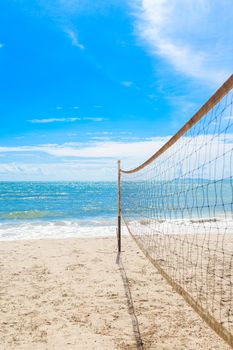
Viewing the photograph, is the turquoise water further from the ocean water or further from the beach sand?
the beach sand

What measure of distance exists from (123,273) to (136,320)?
1.97 meters

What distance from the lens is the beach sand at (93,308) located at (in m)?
3.25

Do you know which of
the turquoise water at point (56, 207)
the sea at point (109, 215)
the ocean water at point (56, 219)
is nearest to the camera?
the sea at point (109, 215)

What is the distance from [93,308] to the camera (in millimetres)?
4086

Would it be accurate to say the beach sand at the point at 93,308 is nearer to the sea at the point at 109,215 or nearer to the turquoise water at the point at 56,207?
the sea at the point at 109,215

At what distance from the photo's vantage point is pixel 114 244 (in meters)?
8.62

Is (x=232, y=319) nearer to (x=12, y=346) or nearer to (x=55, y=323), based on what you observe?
(x=55, y=323)

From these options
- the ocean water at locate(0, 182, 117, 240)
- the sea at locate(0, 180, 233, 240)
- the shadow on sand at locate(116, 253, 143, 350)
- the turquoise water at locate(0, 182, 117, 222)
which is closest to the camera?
the shadow on sand at locate(116, 253, 143, 350)

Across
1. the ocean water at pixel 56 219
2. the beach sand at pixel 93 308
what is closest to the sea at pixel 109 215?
the ocean water at pixel 56 219

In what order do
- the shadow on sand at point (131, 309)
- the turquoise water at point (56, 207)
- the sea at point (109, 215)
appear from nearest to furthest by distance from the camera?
the shadow on sand at point (131, 309) → the sea at point (109, 215) → the turquoise water at point (56, 207)

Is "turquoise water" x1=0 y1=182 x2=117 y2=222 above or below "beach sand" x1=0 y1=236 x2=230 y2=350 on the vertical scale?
below

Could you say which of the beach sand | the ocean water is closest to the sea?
the ocean water

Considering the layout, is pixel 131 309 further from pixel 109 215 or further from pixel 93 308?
pixel 109 215

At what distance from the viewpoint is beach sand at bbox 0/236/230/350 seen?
325 cm
